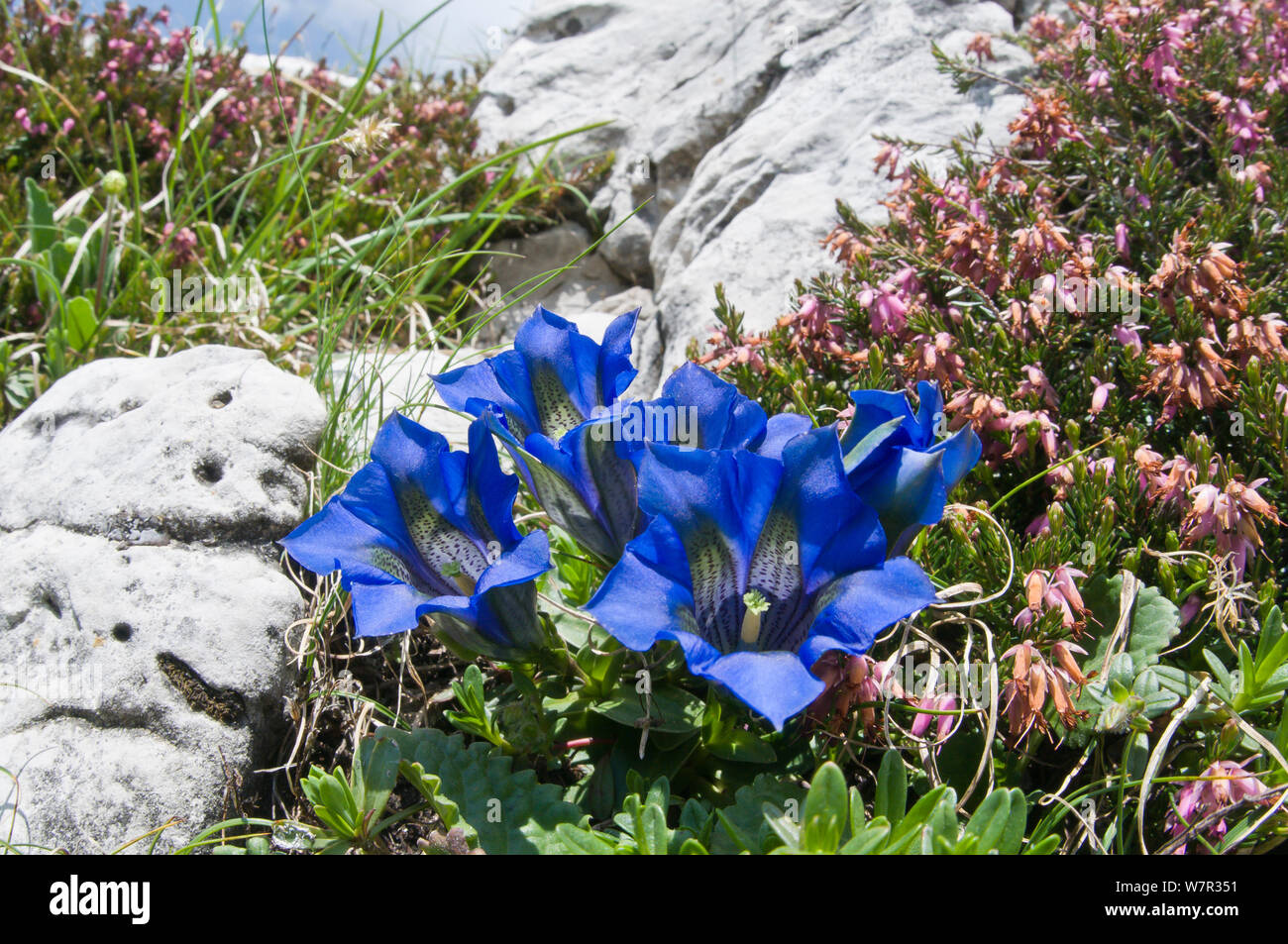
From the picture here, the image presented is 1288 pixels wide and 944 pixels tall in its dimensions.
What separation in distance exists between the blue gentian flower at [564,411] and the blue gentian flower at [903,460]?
43 centimetres

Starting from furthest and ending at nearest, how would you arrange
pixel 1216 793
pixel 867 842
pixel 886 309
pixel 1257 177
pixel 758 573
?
pixel 1257 177 < pixel 886 309 < pixel 1216 793 < pixel 758 573 < pixel 867 842

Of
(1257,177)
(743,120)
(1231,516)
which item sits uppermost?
(1257,177)

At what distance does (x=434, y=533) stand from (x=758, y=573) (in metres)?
0.63

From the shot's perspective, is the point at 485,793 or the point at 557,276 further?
the point at 557,276

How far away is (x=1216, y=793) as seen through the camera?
1732mm

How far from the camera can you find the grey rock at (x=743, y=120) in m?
3.71

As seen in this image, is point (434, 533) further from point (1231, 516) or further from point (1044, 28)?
point (1044, 28)

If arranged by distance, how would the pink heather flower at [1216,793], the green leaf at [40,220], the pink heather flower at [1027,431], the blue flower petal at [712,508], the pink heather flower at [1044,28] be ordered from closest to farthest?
1. the blue flower petal at [712,508]
2. the pink heather flower at [1216,793]
3. the pink heather flower at [1027,431]
4. the green leaf at [40,220]
5. the pink heather flower at [1044,28]

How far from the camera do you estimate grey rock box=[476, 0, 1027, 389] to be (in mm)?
3705

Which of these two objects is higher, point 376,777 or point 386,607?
Result: point 386,607

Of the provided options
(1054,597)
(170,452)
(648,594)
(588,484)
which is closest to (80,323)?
(170,452)

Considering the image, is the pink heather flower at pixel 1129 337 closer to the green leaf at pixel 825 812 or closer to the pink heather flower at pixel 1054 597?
the pink heather flower at pixel 1054 597

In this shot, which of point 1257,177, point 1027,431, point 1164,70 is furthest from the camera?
point 1164,70

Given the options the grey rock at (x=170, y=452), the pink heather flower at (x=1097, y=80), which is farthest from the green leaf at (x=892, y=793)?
the pink heather flower at (x=1097, y=80)
